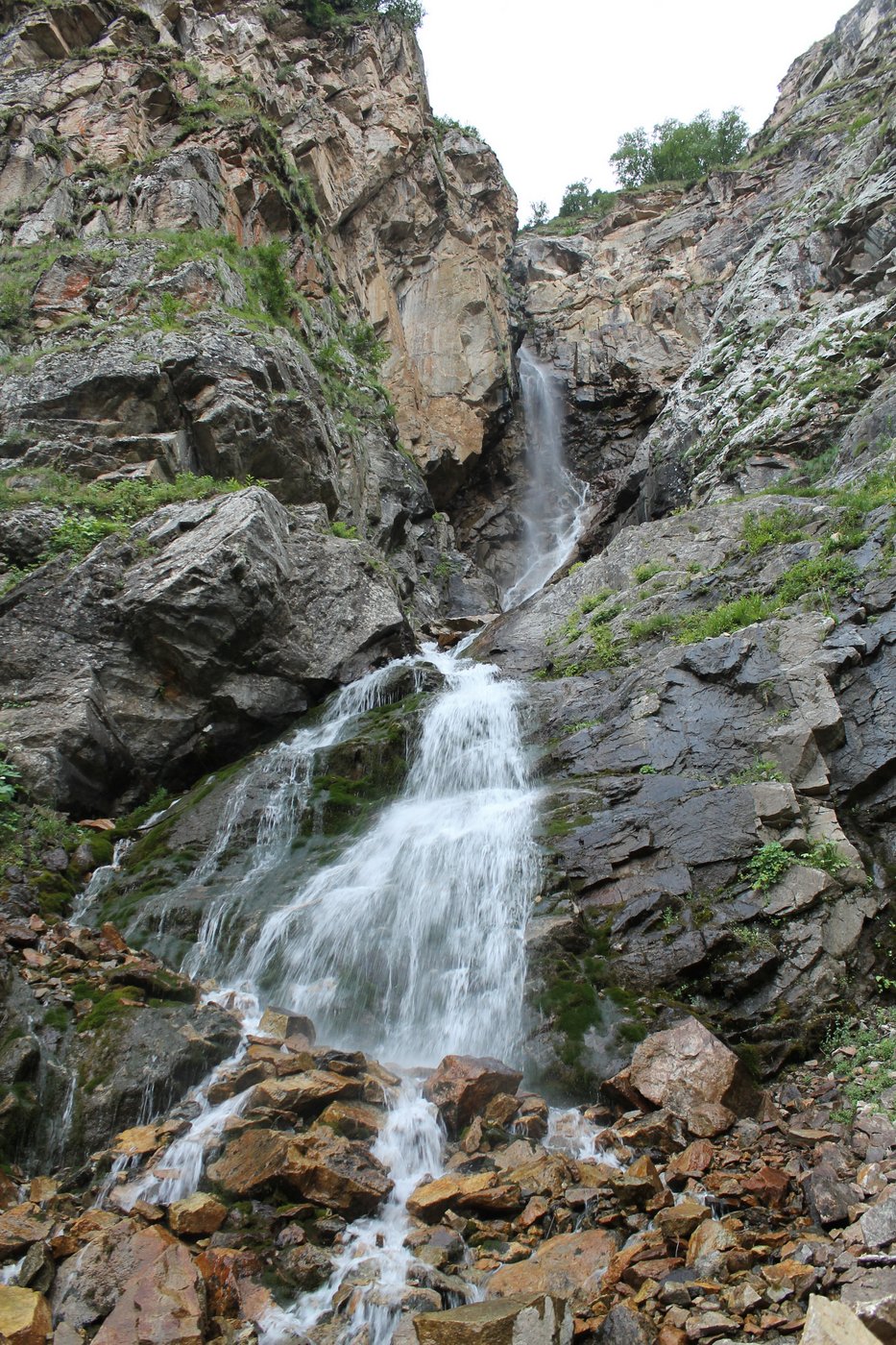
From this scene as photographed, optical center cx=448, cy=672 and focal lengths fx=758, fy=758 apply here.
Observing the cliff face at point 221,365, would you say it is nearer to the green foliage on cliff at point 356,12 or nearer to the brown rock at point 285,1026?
the green foliage on cliff at point 356,12

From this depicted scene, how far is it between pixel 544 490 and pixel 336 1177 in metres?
28.3

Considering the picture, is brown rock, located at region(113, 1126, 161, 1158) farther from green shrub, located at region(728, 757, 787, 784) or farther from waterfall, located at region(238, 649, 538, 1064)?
green shrub, located at region(728, 757, 787, 784)

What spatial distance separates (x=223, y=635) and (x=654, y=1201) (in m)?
9.80

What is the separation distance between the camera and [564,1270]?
4.07m

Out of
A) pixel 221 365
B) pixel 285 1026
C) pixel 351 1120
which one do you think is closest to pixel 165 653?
pixel 221 365

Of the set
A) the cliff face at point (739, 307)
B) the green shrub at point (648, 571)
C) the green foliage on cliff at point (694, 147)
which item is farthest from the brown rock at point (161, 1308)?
the green foliage on cliff at point (694, 147)

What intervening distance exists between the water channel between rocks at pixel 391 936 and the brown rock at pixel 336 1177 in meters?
0.11

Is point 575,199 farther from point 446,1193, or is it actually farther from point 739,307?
point 446,1193

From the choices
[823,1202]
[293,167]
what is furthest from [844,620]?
[293,167]

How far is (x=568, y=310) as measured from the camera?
36062 millimetres

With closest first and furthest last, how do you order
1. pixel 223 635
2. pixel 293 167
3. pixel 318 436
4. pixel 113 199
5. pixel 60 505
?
pixel 223 635
pixel 60 505
pixel 318 436
pixel 113 199
pixel 293 167

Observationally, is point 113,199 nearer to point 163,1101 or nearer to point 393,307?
point 393,307

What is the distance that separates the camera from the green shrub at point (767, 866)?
710cm

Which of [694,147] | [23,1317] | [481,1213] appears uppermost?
[694,147]
